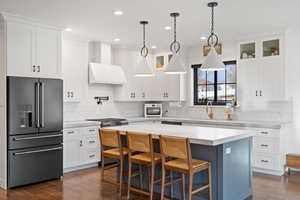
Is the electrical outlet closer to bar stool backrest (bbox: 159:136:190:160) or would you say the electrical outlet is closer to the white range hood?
bar stool backrest (bbox: 159:136:190:160)

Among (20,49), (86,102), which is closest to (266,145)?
(86,102)

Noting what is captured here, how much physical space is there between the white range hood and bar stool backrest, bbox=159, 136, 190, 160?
3181 millimetres

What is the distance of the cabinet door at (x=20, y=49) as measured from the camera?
14.2ft

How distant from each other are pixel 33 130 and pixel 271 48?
4.68m

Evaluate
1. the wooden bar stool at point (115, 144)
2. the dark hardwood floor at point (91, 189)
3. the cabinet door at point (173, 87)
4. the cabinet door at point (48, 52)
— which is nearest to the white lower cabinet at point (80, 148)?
the dark hardwood floor at point (91, 189)

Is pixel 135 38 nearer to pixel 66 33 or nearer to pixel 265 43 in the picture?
pixel 66 33

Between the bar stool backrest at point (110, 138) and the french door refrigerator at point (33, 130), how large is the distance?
118 cm

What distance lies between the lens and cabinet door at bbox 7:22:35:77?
4.32 meters

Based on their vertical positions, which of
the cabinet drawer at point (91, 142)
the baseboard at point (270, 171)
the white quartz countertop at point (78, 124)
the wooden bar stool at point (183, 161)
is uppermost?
the white quartz countertop at point (78, 124)

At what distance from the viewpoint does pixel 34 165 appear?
4.53 meters

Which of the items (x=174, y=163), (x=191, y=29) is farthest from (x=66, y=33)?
(x=174, y=163)

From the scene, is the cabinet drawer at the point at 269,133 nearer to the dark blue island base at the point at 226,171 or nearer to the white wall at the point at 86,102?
the dark blue island base at the point at 226,171

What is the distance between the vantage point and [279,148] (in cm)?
506

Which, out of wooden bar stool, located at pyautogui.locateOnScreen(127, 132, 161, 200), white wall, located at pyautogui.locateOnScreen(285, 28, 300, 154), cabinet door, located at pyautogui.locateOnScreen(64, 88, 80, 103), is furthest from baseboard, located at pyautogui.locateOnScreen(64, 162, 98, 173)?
white wall, located at pyautogui.locateOnScreen(285, 28, 300, 154)
